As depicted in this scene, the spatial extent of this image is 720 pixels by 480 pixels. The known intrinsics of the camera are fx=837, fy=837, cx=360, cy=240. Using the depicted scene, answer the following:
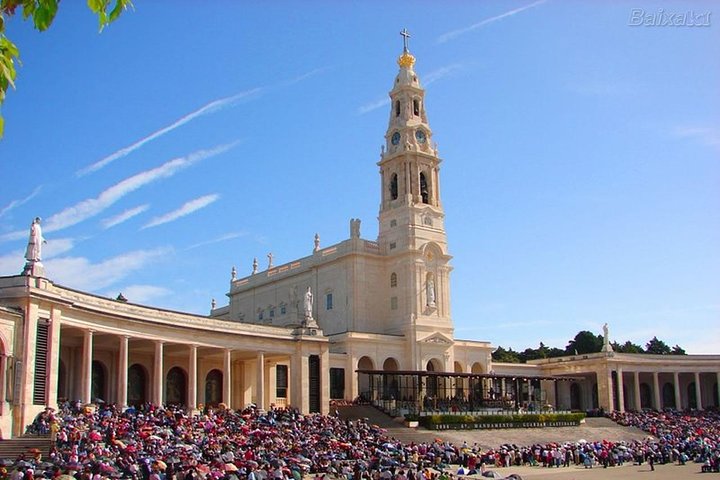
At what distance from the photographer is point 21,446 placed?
3195 cm

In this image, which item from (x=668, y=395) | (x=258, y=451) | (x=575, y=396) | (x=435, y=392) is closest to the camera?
(x=258, y=451)

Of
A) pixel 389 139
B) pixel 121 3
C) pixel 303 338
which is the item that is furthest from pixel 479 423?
pixel 121 3

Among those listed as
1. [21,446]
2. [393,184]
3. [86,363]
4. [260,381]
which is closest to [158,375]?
[86,363]

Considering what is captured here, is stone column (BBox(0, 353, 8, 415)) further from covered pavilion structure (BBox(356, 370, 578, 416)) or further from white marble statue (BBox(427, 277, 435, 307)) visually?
white marble statue (BBox(427, 277, 435, 307))

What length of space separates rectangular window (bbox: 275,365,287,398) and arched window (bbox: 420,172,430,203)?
20.2 metres

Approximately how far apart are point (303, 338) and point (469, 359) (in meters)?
21.8

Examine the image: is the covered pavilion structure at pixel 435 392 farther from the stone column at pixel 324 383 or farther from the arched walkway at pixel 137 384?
the arched walkway at pixel 137 384

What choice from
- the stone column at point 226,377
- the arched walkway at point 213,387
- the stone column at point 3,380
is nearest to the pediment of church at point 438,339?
the arched walkway at point 213,387

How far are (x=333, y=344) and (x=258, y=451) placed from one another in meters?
29.6

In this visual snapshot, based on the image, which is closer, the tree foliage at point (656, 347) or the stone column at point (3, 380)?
the stone column at point (3, 380)

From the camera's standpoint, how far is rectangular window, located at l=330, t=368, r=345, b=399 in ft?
201

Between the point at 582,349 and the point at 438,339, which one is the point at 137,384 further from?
the point at 582,349

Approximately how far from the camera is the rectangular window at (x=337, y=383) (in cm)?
6125

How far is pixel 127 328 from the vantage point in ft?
144
